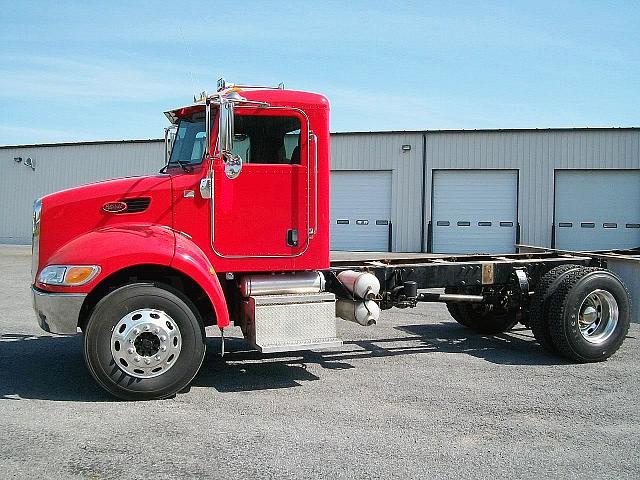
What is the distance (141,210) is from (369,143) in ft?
74.1

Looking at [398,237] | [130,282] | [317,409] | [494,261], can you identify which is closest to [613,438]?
[317,409]

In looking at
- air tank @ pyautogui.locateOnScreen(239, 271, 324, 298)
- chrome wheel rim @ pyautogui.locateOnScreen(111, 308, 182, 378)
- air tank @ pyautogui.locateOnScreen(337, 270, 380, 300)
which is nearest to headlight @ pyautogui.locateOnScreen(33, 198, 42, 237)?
chrome wheel rim @ pyautogui.locateOnScreen(111, 308, 182, 378)

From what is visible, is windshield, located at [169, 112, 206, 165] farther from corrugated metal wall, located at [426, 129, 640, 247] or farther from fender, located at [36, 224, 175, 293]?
corrugated metal wall, located at [426, 129, 640, 247]

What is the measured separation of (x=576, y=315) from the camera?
776cm

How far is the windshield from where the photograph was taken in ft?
22.2

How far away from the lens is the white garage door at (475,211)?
87.6 ft

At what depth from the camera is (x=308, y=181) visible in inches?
270

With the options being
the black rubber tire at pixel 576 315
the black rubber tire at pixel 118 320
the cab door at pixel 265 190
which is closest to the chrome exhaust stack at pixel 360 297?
the cab door at pixel 265 190

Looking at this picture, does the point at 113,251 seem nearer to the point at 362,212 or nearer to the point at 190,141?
the point at 190,141

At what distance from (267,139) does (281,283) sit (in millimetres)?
1436

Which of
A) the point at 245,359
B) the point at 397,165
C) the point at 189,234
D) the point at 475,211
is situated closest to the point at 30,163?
the point at 397,165

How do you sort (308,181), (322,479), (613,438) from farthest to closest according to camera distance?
(308,181) < (613,438) < (322,479)

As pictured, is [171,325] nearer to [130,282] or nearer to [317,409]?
[130,282]

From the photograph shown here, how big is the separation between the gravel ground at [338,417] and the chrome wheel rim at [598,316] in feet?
1.25
